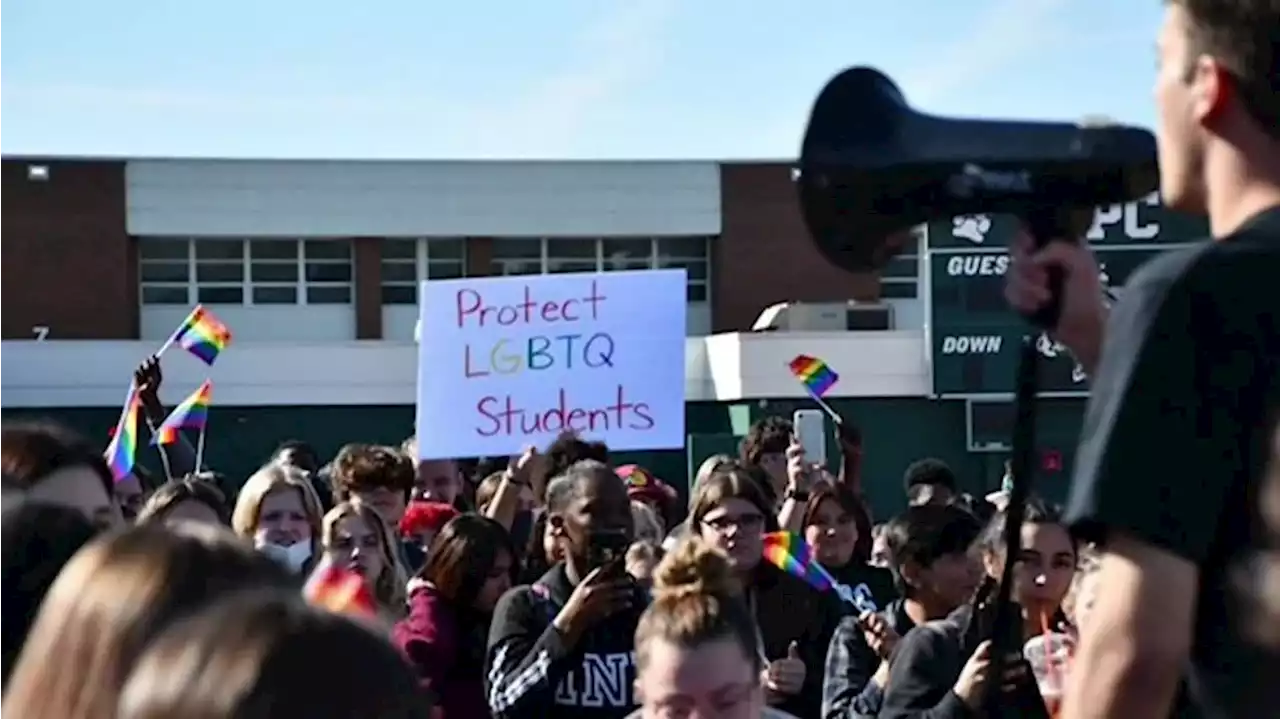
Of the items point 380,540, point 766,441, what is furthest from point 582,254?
point 380,540

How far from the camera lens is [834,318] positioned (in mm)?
34625

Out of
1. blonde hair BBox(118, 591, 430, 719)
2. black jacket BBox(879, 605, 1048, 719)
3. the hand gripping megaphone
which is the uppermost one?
the hand gripping megaphone

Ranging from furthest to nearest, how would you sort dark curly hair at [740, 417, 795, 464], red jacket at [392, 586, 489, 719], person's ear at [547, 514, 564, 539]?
dark curly hair at [740, 417, 795, 464]
person's ear at [547, 514, 564, 539]
red jacket at [392, 586, 489, 719]

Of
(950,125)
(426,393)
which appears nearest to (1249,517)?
(950,125)

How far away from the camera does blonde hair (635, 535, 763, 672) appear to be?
4188 mm

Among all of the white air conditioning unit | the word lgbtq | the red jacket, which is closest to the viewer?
the red jacket

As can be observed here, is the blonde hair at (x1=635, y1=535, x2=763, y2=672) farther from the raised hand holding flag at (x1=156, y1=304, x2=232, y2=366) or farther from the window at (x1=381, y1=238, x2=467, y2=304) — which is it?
the window at (x1=381, y1=238, x2=467, y2=304)

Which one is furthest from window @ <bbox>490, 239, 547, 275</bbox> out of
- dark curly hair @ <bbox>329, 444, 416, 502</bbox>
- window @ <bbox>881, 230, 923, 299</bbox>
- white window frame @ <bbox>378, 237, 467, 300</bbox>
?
dark curly hair @ <bbox>329, 444, 416, 502</bbox>

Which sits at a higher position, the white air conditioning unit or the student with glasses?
the white air conditioning unit

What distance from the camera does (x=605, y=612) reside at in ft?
17.9

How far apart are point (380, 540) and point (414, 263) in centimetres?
3389

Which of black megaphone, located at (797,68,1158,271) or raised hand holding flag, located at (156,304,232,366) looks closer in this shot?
black megaphone, located at (797,68,1158,271)

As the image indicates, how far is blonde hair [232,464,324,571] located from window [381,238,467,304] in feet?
109

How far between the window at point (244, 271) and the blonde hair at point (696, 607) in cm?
3569
